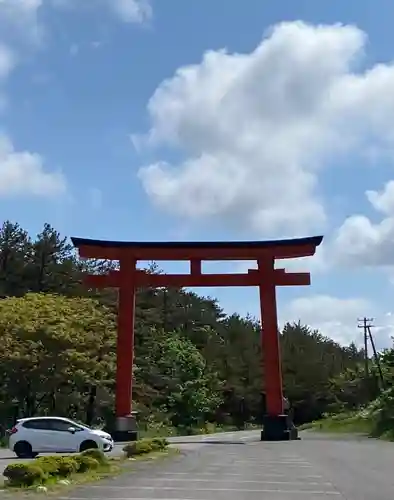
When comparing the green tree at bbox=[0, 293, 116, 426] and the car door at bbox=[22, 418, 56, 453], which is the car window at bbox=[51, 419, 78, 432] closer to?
the car door at bbox=[22, 418, 56, 453]

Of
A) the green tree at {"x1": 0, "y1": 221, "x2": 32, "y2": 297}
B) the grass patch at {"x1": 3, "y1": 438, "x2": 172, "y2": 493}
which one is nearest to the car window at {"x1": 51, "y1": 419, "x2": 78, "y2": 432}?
the grass patch at {"x1": 3, "y1": 438, "x2": 172, "y2": 493}

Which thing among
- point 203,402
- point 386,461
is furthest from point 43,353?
point 203,402

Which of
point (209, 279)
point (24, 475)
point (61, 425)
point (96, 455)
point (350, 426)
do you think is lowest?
point (24, 475)

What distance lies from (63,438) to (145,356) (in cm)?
3214

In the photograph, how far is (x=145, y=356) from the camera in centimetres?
5675

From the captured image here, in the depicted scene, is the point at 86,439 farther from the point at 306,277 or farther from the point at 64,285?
the point at 64,285

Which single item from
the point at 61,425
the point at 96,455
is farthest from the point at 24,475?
the point at 61,425

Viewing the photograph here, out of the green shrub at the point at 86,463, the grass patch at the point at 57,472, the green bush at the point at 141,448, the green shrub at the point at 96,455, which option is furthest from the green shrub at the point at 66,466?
the green bush at the point at 141,448

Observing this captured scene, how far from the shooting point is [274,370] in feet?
106

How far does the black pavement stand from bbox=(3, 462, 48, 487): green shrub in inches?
35.1

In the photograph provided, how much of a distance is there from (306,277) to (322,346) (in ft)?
199

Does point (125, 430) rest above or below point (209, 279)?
below

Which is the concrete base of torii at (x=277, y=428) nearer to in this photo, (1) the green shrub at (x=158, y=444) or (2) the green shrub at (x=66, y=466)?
(1) the green shrub at (x=158, y=444)

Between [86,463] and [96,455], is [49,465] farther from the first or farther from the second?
[96,455]
